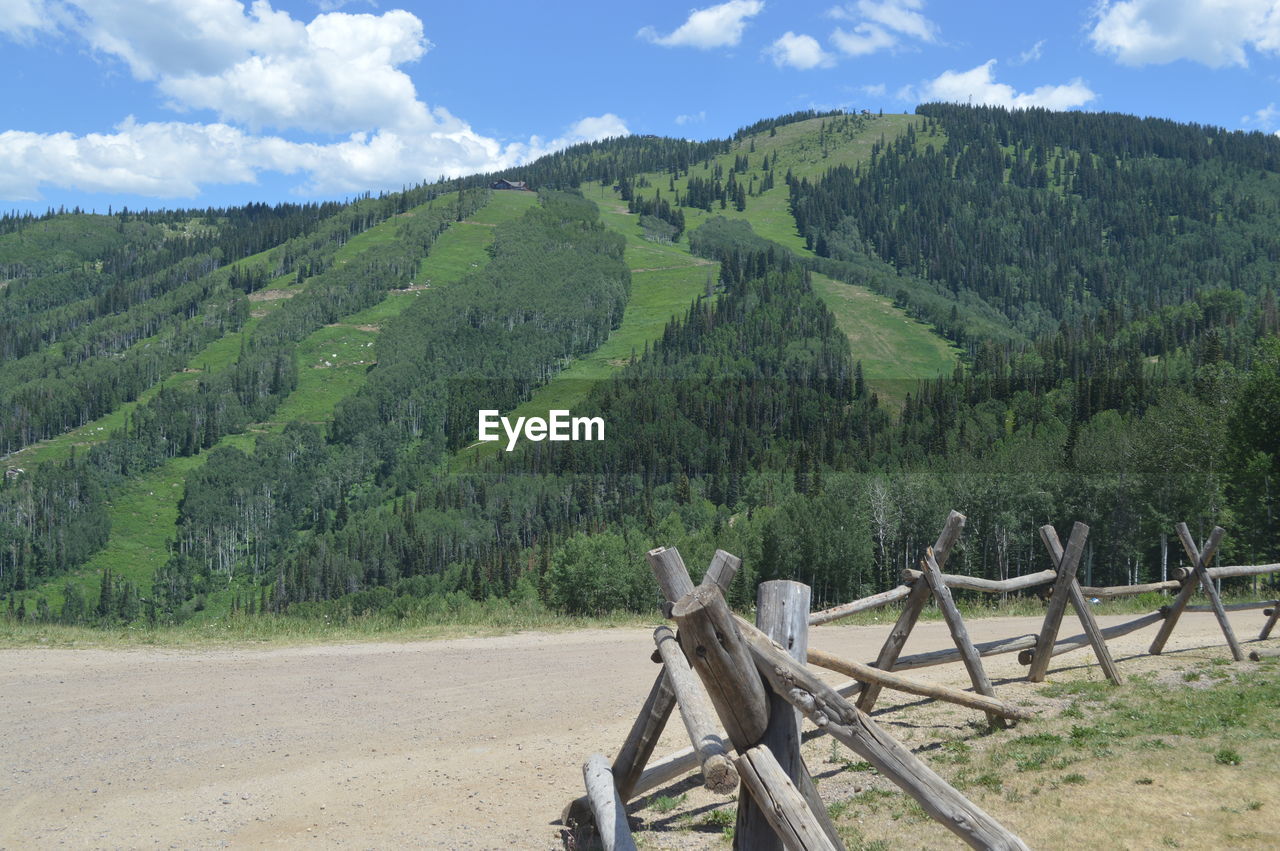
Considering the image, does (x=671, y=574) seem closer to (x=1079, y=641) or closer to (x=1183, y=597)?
(x=1079, y=641)

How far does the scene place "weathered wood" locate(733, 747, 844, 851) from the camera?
4.90 m

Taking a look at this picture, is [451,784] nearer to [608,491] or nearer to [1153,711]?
[1153,711]

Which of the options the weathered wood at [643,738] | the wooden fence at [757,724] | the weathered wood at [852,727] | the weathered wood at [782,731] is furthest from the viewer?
the weathered wood at [643,738]

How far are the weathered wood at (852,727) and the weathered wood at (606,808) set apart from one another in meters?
1.78

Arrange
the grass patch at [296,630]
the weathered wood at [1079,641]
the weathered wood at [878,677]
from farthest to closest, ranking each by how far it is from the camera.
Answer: the grass patch at [296,630] < the weathered wood at [1079,641] < the weathered wood at [878,677]

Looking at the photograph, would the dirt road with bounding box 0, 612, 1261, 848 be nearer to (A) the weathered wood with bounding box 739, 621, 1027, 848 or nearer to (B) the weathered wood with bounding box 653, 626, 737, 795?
(B) the weathered wood with bounding box 653, 626, 737, 795

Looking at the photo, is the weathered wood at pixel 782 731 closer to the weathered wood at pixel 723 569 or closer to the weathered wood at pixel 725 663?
the weathered wood at pixel 725 663

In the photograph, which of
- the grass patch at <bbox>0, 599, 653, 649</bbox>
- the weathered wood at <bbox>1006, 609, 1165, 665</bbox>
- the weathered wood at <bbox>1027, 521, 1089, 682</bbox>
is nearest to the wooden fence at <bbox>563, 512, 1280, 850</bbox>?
the weathered wood at <bbox>1027, 521, 1089, 682</bbox>

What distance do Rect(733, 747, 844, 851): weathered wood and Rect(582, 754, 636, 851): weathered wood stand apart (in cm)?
128

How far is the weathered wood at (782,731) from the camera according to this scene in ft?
18.6

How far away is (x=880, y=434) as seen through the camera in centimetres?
15600

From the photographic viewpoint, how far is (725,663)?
226 inches

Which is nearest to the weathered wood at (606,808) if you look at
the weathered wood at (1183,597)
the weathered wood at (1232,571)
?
the weathered wood at (1183,597)

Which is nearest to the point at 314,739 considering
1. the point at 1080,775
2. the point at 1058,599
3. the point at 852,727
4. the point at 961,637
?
the point at 852,727
